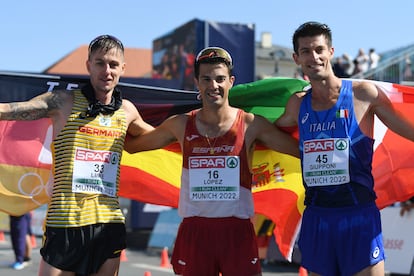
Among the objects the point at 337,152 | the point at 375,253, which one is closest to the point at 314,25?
the point at 337,152

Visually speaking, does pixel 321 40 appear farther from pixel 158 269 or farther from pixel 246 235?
pixel 158 269

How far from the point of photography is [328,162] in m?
4.25

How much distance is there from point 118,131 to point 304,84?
1583 millimetres

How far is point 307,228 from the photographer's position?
4.33 m

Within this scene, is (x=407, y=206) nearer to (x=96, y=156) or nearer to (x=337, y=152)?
(x=337, y=152)

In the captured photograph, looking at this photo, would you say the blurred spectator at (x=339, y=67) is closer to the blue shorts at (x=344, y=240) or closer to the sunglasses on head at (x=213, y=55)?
the sunglasses on head at (x=213, y=55)

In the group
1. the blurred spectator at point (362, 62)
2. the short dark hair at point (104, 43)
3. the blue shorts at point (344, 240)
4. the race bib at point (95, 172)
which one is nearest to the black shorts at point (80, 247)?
the race bib at point (95, 172)

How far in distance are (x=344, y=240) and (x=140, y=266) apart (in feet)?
27.6

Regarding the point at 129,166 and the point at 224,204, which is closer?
the point at 224,204

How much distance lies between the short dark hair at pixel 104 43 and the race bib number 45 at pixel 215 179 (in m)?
0.97

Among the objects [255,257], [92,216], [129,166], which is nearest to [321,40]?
[255,257]

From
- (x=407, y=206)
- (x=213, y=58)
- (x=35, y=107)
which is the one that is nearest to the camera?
(x=213, y=58)

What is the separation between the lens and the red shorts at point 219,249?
440 cm

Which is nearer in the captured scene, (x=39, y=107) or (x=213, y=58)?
(x=213, y=58)
